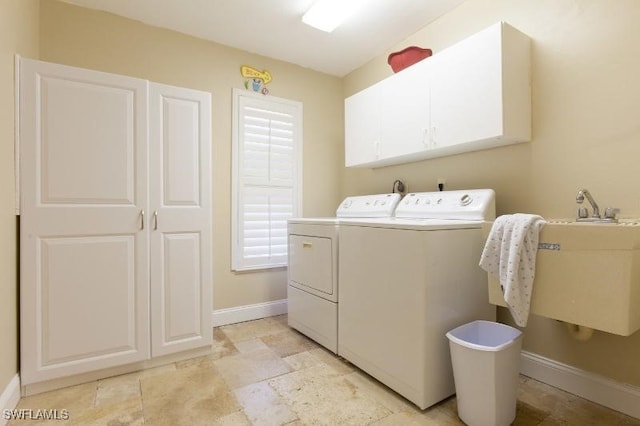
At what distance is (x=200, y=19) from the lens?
252 cm

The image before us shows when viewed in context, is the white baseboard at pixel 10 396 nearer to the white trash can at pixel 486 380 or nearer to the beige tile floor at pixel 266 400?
the beige tile floor at pixel 266 400

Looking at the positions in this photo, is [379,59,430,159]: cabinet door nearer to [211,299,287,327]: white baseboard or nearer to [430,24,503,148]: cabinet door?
[430,24,503,148]: cabinet door

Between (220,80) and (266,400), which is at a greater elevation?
(220,80)

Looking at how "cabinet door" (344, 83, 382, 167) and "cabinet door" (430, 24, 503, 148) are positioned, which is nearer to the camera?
"cabinet door" (430, 24, 503, 148)

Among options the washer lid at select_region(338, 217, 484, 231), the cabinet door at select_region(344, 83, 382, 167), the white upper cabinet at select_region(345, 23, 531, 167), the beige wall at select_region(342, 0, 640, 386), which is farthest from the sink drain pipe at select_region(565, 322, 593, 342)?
the cabinet door at select_region(344, 83, 382, 167)

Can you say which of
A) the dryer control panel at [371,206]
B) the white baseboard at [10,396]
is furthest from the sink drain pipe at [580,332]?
the white baseboard at [10,396]

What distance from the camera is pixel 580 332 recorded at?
164 cm

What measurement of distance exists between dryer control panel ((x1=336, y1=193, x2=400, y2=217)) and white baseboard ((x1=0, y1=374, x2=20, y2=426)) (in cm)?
238

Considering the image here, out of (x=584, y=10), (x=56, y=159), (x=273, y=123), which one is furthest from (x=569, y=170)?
(x=56, y=159)

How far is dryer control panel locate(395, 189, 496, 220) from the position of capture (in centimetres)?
192

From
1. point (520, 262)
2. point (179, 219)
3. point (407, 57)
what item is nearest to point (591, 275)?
point (520, 262)

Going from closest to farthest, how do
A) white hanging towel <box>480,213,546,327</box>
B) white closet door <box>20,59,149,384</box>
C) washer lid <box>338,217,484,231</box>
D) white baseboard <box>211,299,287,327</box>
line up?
white hanging towel <box>480,213,546,327</box>
washer lid <box>338,217,484,231</box>
white closet door <box>20,59,149,384</box>
white baseboard <box>211,299,287,327</box>

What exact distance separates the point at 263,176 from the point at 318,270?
117cm

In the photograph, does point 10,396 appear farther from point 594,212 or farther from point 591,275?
point 594,212
